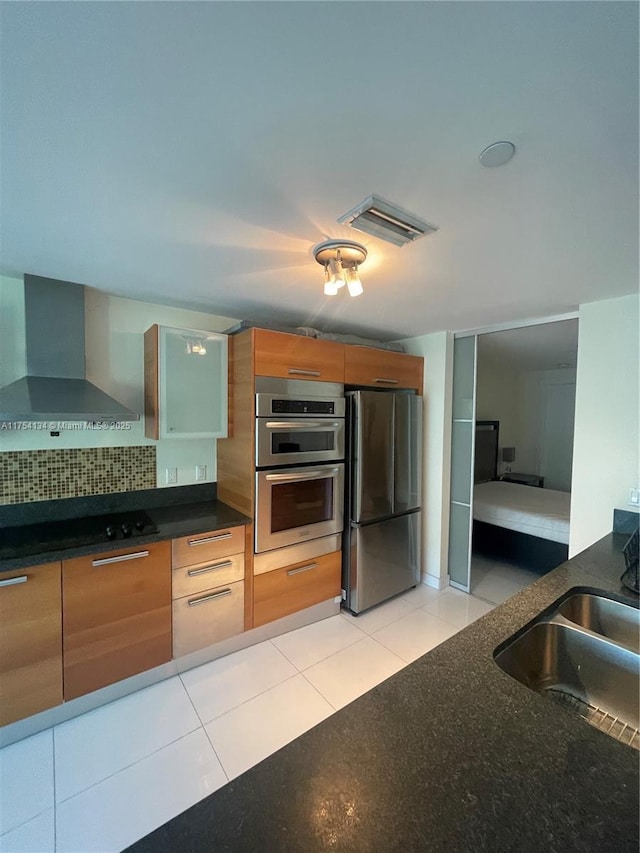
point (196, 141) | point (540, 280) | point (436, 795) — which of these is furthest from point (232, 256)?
point (436, 795)

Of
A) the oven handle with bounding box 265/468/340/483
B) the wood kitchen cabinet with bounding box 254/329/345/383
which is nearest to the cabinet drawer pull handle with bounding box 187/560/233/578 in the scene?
the oven handle with bounding box 265/468/340/483

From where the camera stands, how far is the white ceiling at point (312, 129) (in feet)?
2.06

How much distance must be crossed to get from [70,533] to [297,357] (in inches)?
64.5

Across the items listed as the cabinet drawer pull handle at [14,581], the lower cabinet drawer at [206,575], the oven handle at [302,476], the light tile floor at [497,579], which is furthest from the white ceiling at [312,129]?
the light tile floor at [497,579]

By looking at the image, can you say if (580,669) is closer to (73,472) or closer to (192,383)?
(192,383)

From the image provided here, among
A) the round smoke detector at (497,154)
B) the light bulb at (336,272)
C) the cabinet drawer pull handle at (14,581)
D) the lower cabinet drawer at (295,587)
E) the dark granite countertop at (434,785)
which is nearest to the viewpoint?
the dark granite countertop at (434,785)

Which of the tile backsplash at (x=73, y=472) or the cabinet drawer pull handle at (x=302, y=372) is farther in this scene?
the cabinet drawer pull handle at (x=302, y=372)

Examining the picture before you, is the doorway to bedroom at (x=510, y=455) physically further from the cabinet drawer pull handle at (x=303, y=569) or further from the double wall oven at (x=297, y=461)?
the cabinet drawer pull handle at (x=303, y=569)

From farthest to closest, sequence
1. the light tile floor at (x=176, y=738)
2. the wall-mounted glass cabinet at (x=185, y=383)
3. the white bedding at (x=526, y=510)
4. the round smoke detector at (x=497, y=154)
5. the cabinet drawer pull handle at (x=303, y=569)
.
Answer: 1. the white bedding at (x=526, y=510)
2. the cabinet drawer pull handle at (x=303, y=569)
3. the wall-mounted glass cabinet at (x=185, y=383)
4. the light tile floor at (x=176, y=738)
5. the round smoke detector at (x=497, y=154)

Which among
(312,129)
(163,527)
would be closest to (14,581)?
(163,527)

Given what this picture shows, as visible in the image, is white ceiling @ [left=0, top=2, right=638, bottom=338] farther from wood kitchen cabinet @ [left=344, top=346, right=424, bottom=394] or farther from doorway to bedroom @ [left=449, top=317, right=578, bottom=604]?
doorway to bedroom @ [left=449, top=317, right=578, bottom=604]

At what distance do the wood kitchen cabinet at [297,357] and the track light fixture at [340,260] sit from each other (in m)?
0.78

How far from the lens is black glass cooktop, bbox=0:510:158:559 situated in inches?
→ 63.4

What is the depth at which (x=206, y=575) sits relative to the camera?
2012mm
